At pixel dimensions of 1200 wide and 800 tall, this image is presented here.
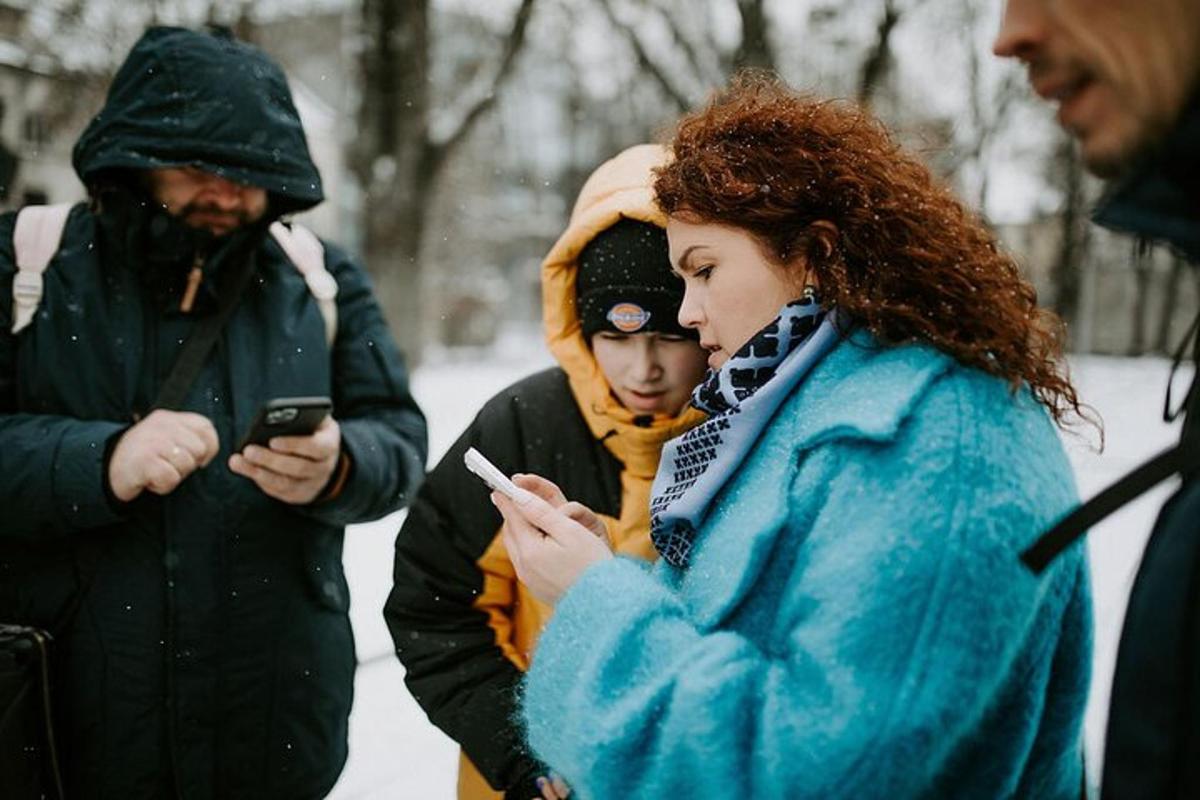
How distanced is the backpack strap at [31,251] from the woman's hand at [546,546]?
46.4 inches

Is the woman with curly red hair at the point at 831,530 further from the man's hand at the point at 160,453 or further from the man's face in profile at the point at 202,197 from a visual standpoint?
the man's face in profile at the point at 202,197

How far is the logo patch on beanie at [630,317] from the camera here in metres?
1.86

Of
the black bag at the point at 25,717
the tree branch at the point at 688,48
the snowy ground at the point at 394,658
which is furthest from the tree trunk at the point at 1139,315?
the black bag at the point at 25,717

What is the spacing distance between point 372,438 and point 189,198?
679 millimetres

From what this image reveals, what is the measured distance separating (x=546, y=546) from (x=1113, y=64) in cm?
91

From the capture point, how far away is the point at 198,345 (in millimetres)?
2055

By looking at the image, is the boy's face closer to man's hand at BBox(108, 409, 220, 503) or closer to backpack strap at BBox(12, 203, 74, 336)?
man's hand at BBox(108, 409, 220, 503)

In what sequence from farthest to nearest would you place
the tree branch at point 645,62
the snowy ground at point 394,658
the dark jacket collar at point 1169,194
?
the tree branch at point 645,62 → the snowy ground at point 394,658 → the dark jacket collar at point 1169,194

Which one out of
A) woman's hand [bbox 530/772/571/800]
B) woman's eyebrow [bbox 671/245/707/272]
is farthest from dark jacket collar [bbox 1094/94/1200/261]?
woman's hand [bbox 530/772/571/800]

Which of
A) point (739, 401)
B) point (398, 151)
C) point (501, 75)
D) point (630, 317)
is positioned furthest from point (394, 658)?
point (501, 75)

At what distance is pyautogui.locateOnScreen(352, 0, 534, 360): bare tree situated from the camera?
8688 millimetres

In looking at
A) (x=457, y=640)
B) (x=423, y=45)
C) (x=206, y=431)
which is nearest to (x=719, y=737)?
(x=457, y=640)

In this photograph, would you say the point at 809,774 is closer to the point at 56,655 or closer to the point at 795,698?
the point at 795,698

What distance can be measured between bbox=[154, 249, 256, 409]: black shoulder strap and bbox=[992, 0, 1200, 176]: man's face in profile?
5.63 feet
